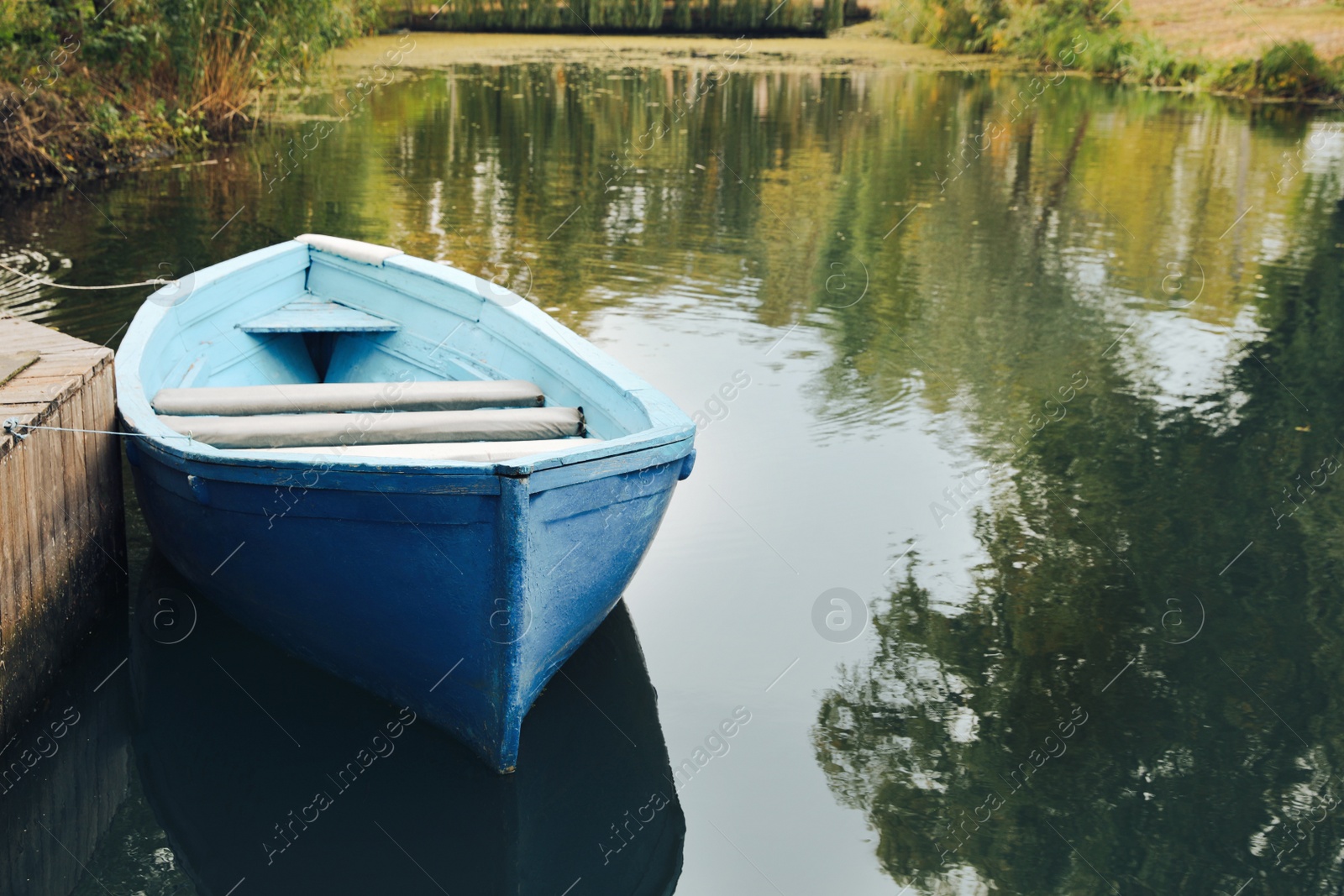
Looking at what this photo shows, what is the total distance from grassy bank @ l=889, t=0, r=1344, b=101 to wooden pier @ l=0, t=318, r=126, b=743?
79.5ft

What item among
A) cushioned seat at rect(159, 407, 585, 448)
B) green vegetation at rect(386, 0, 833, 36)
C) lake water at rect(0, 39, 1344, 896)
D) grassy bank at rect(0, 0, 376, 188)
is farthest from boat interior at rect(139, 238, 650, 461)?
green vegetation at rect(386, 0, 833, 36)

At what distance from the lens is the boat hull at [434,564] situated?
3201 millimetres

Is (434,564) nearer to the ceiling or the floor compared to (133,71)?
nearer to the floor

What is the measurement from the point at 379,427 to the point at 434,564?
3.30 feet

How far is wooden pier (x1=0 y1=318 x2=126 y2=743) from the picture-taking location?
3439 millimetres

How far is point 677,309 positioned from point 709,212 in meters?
3.31

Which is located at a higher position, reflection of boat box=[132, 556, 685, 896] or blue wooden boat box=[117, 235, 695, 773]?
blue wooden boat box=[117, 235, 695, 773]

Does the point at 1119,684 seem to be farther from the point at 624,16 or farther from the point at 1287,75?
the point at 624,16

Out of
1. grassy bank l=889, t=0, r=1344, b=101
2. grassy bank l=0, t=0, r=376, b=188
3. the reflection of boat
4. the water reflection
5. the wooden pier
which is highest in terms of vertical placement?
grassy bank l=889, t=0, r=1344, b=101

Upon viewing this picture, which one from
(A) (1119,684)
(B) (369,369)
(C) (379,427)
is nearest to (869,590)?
(A) (1119,684)

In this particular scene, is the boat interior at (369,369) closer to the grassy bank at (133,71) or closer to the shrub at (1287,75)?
the grassy bank at (133,71)

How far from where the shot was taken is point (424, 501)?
319 centimetres

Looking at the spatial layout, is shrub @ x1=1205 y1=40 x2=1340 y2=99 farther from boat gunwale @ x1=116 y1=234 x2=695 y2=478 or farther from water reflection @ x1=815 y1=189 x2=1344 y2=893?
boat gunwale @ x1=116 y1=234 x2=695 y2=478

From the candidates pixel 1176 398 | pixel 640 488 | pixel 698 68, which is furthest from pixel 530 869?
pixel 698 68
